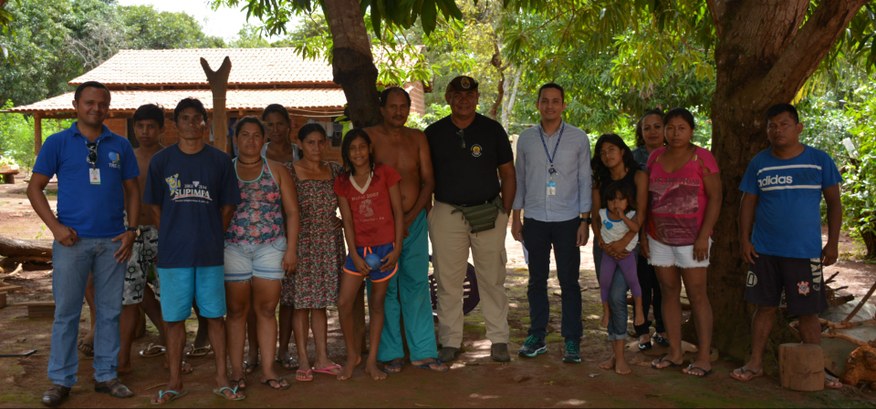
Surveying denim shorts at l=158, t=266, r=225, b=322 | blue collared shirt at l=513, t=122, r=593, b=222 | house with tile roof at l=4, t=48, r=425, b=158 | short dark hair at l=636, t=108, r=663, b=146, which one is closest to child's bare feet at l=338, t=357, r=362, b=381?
denim shorts at l=158, t=266, r=225, b=322

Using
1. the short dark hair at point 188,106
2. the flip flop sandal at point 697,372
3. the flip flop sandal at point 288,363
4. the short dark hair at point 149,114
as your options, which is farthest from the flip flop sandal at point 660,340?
the short dark hair at point 149,114

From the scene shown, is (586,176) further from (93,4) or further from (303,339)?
(93,4)

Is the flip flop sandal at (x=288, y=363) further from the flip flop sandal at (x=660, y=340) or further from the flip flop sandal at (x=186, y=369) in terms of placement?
the flip flop sandal at (x=660, y=340)

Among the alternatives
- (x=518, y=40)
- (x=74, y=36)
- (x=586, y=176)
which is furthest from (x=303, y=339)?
(x=74, y=36)

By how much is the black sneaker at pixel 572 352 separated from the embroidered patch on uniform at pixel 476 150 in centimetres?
143


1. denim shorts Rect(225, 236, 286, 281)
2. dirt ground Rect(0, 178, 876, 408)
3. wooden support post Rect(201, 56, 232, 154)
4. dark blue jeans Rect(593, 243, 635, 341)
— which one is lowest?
dirt ground Rect(0, 178, 876, 408)

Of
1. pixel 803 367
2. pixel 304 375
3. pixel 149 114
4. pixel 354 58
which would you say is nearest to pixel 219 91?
pixel 149 114

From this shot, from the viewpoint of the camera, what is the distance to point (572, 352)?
510cm

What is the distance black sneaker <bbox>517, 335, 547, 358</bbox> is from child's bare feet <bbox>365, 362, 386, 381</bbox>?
109 cm

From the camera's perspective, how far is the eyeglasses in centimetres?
429

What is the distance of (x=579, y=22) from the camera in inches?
300

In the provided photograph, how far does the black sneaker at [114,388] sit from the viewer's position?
4336 millimetres

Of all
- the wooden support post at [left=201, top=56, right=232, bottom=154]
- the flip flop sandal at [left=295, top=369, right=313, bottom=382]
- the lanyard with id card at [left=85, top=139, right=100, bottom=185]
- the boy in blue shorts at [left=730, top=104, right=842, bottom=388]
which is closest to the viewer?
the lanyard with id card at [left=85, top=139, right=100, bottom=185]

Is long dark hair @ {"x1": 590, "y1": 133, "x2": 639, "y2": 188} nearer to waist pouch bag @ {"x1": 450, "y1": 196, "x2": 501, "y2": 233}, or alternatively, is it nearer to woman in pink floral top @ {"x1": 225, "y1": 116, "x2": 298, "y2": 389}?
waist pouch bag @ {"x1": 450, "y1": 196, "x2": 501, "y2": 233}
